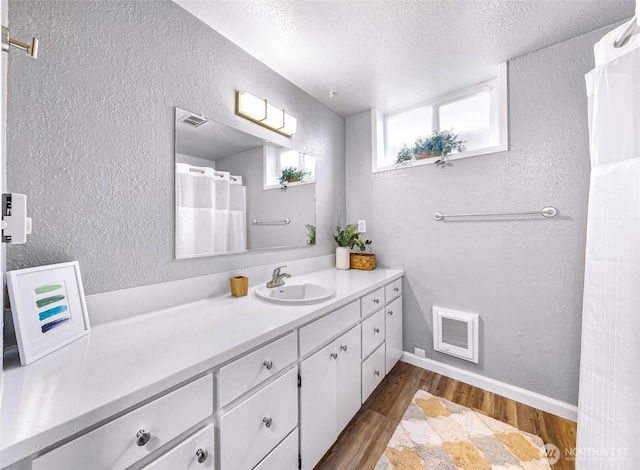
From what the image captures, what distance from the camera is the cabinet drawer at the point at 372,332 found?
1.55m

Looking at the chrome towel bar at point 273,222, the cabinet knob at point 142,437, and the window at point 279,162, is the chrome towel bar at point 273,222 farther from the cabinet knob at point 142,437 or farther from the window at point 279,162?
the cabinet knob at point 142,437

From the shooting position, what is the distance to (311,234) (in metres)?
2.07

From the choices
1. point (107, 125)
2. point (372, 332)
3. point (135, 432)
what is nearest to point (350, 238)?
point (372, 332)

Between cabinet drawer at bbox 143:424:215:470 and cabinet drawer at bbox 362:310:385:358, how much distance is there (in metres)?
0.98

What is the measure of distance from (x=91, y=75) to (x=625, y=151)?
2.07 m

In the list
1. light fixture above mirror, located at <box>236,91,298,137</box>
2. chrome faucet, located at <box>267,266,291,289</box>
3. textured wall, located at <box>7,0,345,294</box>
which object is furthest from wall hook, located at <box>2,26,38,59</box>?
chrome faucet, located at <box>267,266,291,289</box>

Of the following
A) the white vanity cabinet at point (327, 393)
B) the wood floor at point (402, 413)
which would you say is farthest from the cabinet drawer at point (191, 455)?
the wood floor at point (402, 413)

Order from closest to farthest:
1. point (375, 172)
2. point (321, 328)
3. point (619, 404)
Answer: point (619, 404), point (321, 328), point (375, 172)

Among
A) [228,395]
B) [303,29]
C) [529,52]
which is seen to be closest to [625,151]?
[529,52]

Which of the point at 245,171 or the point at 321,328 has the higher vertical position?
the point at 245,171

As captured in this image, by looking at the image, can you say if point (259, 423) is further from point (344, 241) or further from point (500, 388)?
point (500, 388)

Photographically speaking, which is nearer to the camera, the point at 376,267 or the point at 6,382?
the point at 6,382

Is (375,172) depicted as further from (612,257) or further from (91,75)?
(91,75)

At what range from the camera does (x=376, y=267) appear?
7.38 ft
